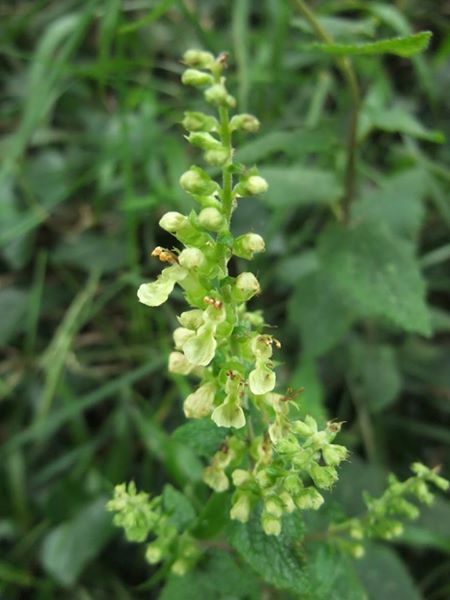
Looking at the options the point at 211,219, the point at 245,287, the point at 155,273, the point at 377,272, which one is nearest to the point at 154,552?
the point at 245,287

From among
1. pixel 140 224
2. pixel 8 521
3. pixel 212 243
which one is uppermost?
pixel 212 243

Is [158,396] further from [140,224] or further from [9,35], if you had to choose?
[9,35]

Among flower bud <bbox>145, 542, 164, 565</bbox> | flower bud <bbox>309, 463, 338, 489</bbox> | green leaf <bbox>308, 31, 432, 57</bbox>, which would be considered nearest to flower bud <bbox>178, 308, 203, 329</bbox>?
flower bud <bbox>309, 463, 338, 489</bbox>

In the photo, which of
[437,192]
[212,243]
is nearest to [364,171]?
[437,192]

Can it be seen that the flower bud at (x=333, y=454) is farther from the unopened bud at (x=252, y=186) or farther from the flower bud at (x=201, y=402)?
the unopened bud at (x=252, y=186)

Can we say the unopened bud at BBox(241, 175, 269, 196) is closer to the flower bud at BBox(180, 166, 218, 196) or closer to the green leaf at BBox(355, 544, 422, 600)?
the flower bud at BBox(180, 166, 218, 196)

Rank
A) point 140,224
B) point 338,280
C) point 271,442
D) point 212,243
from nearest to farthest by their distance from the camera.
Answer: point 212,243, point 271,442, point 338,280, point 140,224

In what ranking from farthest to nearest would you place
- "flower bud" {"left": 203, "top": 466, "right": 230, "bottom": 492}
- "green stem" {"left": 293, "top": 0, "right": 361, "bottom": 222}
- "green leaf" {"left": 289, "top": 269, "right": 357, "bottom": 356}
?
1. "green leaf" {"left": 289, "top": 269, "right": 357, "bottom": 356}
2. "green stem" {"left": 293, "top": 0, "right": 361, "bottom": 222}
3. "flower bud" {"left": 203, "top": 466, "right": 230, "bottom": 492}
